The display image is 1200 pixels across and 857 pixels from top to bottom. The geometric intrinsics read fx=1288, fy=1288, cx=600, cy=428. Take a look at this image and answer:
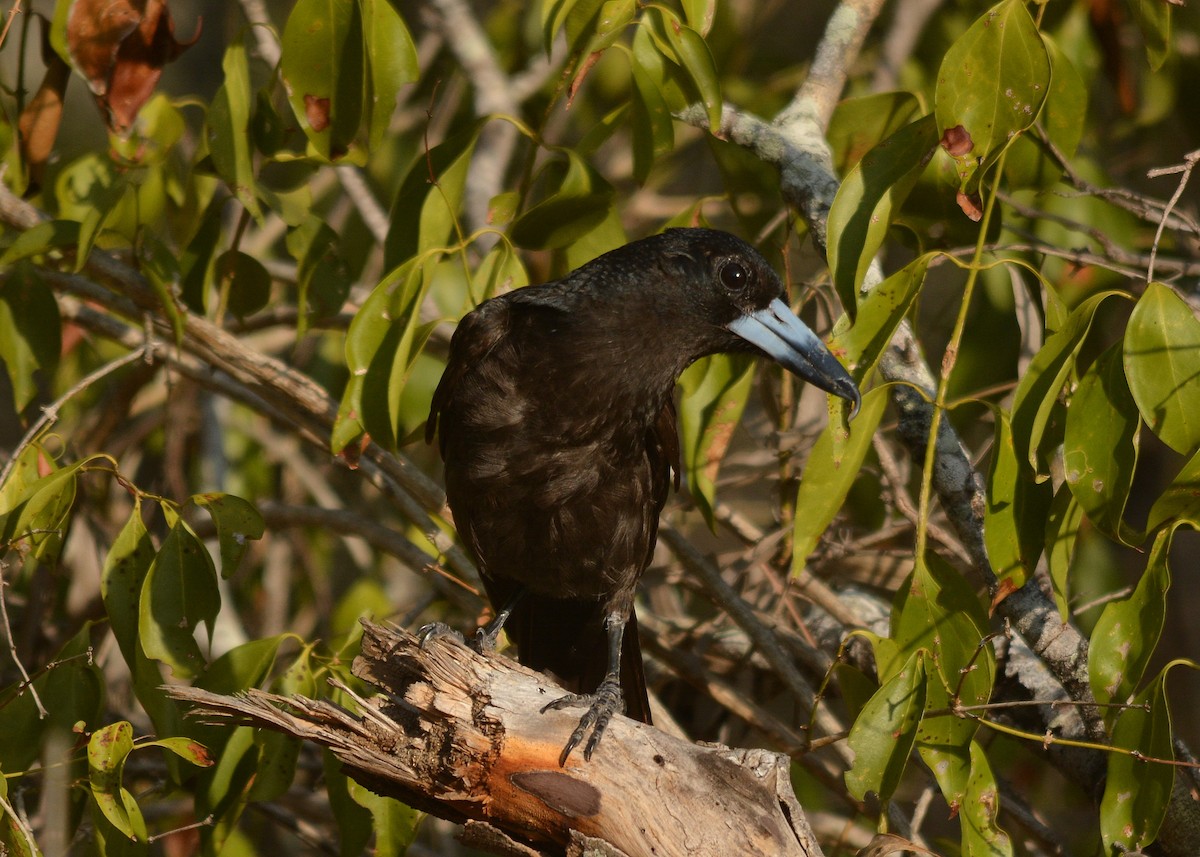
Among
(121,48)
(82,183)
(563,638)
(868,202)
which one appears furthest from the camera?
(563,638)

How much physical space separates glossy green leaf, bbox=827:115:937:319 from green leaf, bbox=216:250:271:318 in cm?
167

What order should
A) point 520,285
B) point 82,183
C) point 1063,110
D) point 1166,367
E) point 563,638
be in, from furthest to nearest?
1. point 563,638
2. point 82,183
3. point 520,285
4. point 1063,110
5. point 1166,367

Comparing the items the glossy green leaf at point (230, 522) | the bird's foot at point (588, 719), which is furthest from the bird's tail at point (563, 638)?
the glossy green leaf at point (230, 522)

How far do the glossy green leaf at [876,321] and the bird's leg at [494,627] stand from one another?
1.44 m

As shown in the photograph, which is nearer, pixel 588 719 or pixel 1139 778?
pixel 1139 778

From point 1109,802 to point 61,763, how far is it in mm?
1731

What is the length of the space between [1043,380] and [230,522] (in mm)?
1517

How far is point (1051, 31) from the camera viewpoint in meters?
3.79

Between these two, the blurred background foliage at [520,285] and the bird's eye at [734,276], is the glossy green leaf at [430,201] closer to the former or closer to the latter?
the blurred background foliage at [520,285]

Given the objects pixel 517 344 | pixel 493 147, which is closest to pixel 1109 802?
pixel 517 344

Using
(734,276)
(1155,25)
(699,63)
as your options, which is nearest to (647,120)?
(699,63)

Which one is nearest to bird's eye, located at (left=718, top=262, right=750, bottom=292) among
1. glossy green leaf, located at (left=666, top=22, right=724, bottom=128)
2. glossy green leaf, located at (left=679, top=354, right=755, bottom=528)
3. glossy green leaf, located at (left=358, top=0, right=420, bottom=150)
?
glossy green leaf, located at (left=679, top=354, right=755, bottom=528)

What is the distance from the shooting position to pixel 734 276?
289 centimetres

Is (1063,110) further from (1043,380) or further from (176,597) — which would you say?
(176,597)
